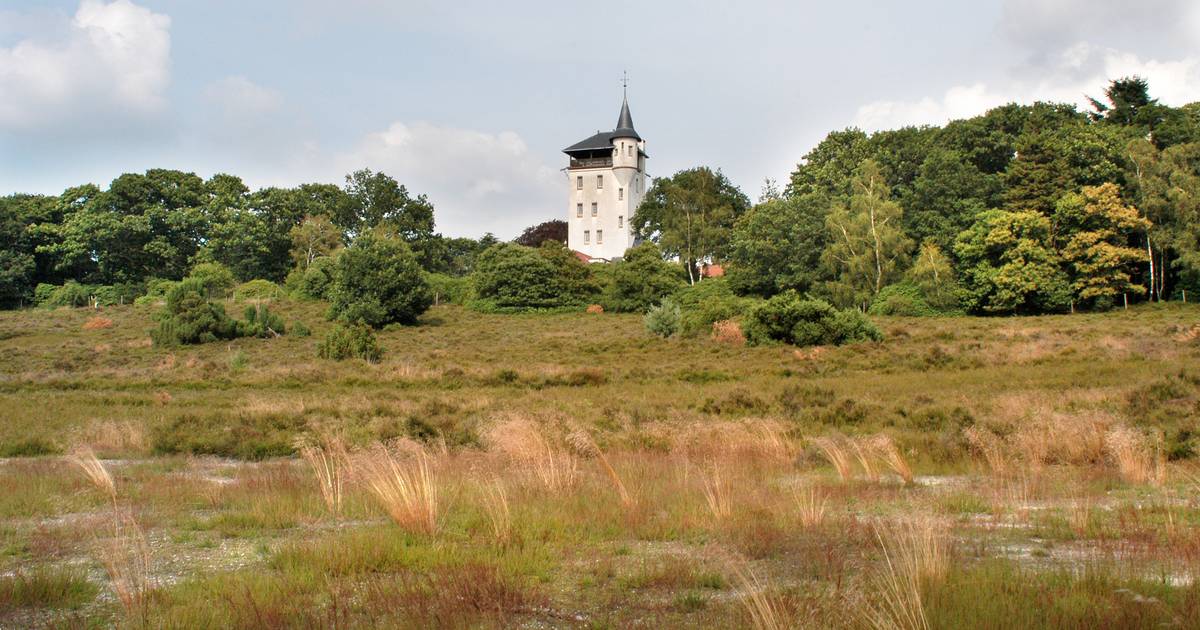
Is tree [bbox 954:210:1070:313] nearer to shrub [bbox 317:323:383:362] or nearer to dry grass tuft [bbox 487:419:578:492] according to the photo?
shrub [bbox 317:323:383:362]

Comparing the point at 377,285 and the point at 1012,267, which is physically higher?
the point at 377,285

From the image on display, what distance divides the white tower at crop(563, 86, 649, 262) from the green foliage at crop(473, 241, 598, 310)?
2391 cm

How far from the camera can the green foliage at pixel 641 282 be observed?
199ft

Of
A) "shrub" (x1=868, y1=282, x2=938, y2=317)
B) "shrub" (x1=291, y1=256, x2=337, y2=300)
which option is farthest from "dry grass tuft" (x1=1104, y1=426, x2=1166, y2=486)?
"shrub" (x1=291, y1=256, x2=337, y2=300)

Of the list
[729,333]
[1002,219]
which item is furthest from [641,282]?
[1002,219]

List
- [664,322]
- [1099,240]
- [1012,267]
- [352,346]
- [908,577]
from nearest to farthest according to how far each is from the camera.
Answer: [908,577] < [352,346] < [664,322] < [1012,267] < [1099,240]

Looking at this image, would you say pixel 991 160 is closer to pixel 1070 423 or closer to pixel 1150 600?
pixel 1070 423

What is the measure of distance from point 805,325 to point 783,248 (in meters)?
22.0

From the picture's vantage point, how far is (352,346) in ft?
124

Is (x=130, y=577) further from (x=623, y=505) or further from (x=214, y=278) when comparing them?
(x=214, y=278)

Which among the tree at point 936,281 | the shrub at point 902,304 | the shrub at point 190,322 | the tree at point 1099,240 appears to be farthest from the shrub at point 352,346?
the tree at point 1099,240

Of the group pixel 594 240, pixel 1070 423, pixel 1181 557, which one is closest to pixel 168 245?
pixel 594 240

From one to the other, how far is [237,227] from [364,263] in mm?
25812

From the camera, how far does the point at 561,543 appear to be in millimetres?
7703
